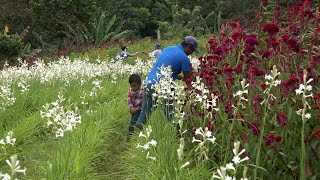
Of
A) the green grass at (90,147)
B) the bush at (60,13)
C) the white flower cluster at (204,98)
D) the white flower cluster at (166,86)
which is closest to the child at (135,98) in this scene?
the green grass at (90,147)

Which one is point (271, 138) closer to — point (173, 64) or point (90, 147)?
point (90, 147)

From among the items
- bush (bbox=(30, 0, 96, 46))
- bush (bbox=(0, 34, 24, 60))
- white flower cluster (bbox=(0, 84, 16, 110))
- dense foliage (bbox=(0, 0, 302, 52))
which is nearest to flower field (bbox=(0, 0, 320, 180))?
white flower cluster (bbox=(0, 84, 16, 110))

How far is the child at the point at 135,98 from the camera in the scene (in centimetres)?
724

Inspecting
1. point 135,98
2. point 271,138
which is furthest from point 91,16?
point 271,138

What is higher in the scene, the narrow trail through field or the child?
the child

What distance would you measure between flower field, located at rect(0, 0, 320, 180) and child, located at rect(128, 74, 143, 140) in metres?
0.30

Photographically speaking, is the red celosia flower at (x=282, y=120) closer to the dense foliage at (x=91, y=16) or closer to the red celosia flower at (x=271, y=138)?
the red celosia flower at (x=271, y=138)

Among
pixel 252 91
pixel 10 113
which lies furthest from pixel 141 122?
pixel 252 91

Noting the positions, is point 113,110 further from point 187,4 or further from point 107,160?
point 187,4

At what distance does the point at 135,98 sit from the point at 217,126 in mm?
2781

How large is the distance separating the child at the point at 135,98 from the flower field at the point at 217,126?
0.30 m

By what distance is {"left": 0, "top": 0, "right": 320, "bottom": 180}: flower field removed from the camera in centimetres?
348

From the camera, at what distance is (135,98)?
7383mm

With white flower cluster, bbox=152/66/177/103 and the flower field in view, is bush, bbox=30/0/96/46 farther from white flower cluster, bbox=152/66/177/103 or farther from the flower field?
white flower cluster, bbox=152/66/177/103
